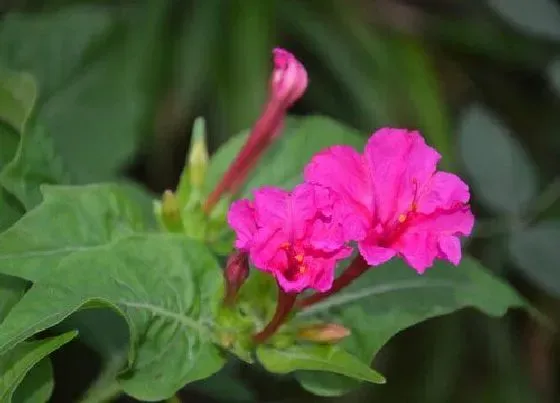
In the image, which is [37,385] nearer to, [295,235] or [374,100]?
[295,235]

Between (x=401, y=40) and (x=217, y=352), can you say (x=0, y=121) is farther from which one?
(x=401, y=40)

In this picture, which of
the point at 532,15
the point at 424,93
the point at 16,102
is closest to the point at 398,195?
the point at 16,102

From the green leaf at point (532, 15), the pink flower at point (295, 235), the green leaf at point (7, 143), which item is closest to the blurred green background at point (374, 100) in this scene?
the green leaf at point (532, 15)

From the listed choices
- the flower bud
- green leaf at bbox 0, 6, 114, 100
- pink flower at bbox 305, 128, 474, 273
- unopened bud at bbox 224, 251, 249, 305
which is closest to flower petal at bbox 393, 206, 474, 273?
pink flower at bbox 305, 128, 474, 273

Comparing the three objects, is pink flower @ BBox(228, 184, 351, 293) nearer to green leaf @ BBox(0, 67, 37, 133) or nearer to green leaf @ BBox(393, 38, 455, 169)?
green leaf @ BBox(0, 67, 37, 133)

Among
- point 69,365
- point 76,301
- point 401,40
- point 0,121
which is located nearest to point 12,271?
point 76,301

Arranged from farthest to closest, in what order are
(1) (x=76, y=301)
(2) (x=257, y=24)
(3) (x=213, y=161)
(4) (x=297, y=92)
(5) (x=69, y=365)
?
(2) (x=257, y=24) < (5) (x=69, y=365) < (3) (x=213, y=161) < (4) (x=297, y=92) < (1) (x=76, y=301)
